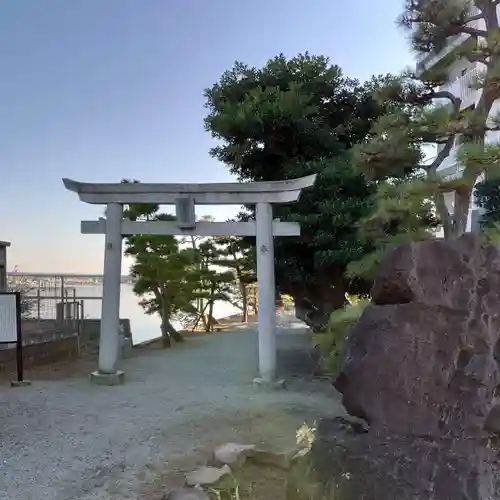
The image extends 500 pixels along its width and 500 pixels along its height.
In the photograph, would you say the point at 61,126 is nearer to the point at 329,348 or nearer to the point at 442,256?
the point at 329,348

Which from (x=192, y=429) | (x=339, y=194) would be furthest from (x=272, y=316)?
(x=192, y=429)

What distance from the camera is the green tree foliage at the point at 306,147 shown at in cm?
654

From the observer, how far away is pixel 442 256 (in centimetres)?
239

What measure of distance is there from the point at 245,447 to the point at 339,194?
151 inches

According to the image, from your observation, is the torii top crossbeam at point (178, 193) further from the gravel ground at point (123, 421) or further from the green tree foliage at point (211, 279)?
the green tree foliage at point (211, 279)

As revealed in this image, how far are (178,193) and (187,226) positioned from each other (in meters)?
0.46

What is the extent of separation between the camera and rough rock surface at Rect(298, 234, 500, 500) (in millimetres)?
2262

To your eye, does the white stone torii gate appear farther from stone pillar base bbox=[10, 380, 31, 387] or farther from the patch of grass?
the patch of grass

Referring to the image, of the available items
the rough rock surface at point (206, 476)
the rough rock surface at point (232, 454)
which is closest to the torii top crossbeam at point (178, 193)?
the rough rock surface at point (232, 454)

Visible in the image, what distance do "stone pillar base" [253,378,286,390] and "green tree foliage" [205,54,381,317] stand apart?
5.12ft

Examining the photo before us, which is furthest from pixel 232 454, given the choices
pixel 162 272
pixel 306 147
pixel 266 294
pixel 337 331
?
pixel 162 272

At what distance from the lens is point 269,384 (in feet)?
21.0

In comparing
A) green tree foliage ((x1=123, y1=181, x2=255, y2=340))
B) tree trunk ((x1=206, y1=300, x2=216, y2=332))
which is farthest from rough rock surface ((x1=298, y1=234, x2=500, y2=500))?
tree trunk ((x1=206, y1=300, x2=216, y2=332))

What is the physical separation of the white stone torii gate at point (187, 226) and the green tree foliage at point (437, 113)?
2.23 m
